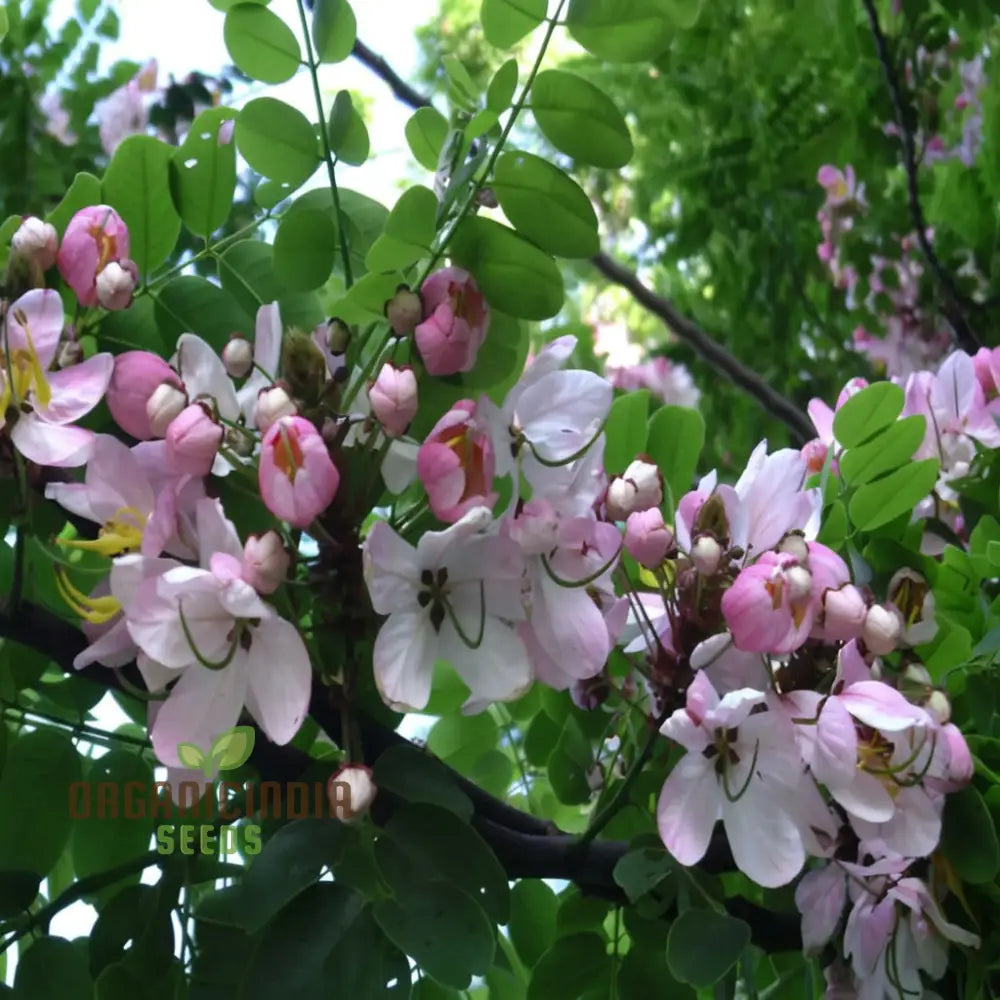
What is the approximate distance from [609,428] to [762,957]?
232 millimetres

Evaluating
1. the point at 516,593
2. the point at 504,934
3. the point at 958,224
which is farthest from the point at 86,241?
the point at 958,224

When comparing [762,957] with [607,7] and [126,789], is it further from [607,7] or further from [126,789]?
[607,7]

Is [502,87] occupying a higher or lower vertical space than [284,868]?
higher

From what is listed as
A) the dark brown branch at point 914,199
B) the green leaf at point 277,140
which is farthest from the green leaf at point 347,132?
the dark brown branch at point 914,199

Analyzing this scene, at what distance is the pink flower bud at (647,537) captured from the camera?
332mm

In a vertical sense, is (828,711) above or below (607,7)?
below

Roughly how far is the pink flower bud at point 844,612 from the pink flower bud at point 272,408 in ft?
0.52

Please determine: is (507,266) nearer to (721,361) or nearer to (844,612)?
(844,612)

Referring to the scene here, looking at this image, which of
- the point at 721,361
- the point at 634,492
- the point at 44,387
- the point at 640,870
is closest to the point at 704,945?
the point at 640,870

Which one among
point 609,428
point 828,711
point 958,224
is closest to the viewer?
point 828,711

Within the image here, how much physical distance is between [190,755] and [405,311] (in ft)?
0.45

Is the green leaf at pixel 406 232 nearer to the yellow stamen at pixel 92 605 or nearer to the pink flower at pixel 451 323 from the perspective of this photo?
the pink flower at pixel 451 323

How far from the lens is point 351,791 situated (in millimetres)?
282

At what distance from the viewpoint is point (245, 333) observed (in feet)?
1.24
